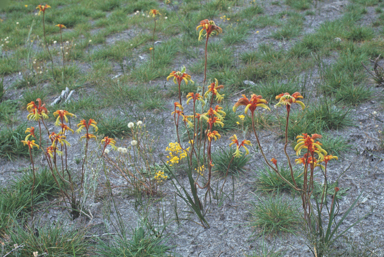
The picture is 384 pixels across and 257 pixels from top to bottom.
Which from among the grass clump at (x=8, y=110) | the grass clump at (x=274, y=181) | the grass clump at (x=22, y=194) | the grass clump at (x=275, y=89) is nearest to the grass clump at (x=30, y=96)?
the grass clump at (x=8, y=110)

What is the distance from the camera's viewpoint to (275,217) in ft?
7.13

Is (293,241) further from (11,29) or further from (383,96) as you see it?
(11,29)

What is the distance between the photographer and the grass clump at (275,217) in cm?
213

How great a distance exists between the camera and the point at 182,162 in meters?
2.91

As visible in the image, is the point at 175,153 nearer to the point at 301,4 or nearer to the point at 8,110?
the point at 8,110

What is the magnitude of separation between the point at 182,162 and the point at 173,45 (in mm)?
2987

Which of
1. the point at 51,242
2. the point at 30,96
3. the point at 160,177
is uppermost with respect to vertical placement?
the point at 30,96

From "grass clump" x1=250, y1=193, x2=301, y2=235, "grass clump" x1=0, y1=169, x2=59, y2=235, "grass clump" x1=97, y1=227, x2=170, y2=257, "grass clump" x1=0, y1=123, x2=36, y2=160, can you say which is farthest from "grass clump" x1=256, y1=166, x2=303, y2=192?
"grass clump" x1=0, y1=123, x2=36, y2=160

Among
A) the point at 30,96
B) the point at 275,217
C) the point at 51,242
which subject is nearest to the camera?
the point at 51,242

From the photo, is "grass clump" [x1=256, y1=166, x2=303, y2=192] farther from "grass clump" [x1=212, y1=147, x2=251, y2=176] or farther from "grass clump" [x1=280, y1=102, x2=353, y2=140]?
"grass clump" [x1=280, y1=102, x2=353, y2=140]

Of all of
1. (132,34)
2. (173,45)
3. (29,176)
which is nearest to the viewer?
(29,176)

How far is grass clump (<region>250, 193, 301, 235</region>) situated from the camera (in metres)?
2.13

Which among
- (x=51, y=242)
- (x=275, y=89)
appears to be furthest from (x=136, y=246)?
(x=275, y=89)

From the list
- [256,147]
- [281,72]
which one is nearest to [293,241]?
[256,147]
